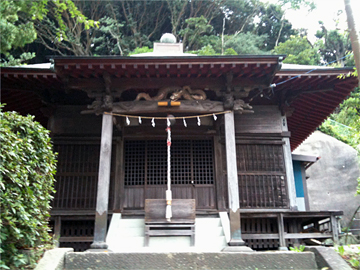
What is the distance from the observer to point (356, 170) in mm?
20844

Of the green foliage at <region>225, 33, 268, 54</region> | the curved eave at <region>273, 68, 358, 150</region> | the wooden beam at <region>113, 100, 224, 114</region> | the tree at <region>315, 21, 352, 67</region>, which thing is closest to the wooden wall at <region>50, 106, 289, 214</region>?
the curved eave at <region>273, 68, 358, 150</region>

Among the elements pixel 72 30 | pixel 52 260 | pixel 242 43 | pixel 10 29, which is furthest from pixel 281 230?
pixel 72 30

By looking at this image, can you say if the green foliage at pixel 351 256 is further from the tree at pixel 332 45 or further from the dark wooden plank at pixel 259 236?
the tree at pixel 332 45

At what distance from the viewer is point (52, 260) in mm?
4543

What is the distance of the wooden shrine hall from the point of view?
7.63m

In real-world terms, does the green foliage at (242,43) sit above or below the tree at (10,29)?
above

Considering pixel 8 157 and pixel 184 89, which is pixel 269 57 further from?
pixel 8 157

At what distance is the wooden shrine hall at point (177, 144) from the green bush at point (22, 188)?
2455 millimetres

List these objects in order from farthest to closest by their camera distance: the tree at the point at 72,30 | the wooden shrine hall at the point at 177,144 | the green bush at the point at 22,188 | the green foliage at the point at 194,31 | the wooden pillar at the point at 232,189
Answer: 1. the green foliage at the point at 194,31
2. the tree at the point at 72,30
3. the wooden shrine hall at the point at 177,144
4. the wooden pillar at the point at 232,189
5. the green bush at the point at 22,188

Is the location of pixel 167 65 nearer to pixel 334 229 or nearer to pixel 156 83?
pixel 156 83

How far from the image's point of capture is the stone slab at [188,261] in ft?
16.0

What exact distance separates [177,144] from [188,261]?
212 inches

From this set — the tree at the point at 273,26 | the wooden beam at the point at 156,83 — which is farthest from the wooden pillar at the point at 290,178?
the tree at the point at 273,26

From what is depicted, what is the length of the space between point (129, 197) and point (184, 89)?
11.5 feet
